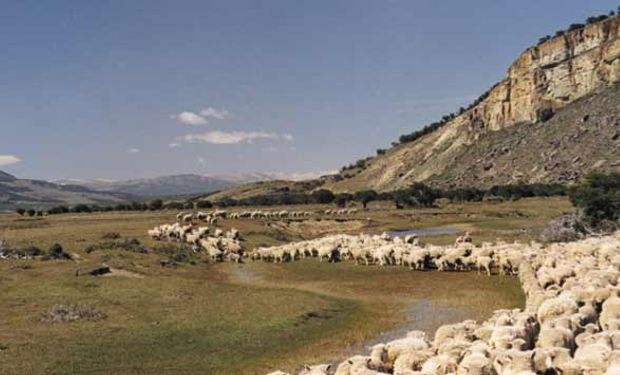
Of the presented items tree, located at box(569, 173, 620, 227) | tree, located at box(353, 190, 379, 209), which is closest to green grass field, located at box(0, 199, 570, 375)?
tree, located at box(569, 173, 620, 227)

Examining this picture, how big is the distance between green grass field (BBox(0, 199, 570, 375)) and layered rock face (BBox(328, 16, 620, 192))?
86.3 metres

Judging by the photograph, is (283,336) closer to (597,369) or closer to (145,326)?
(145,326)

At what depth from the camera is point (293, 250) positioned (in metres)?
43.5

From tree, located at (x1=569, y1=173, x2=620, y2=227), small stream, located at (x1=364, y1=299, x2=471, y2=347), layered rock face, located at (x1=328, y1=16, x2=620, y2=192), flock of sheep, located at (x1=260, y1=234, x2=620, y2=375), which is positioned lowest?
small stream, located at (x1=364, y1=299, x2=471, y2=347)

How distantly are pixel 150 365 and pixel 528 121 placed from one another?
12490 cm

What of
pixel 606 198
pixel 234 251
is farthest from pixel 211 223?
pixel 606 198

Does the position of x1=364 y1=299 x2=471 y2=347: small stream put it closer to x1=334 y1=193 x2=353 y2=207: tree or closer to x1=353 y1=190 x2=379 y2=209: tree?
x1=334 y1=193 x2=353 y2=207: tree

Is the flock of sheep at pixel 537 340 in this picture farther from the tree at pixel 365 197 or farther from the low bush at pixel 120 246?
the tree at pixel 365 197

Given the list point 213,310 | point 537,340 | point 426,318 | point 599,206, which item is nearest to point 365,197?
point 599,206

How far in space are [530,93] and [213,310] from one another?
123 m

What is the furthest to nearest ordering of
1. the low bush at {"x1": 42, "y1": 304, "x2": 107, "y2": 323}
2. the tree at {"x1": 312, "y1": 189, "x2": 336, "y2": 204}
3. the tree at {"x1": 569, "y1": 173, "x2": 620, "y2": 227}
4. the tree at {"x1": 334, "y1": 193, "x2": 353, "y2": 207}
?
the tree at {"x1": 312, "y1": 189, "x2": 336, "y2": 204}
the tree at {"x1": 334, "y1": 193, "x2": 353, "y2": 207}
the tree at {"x1": 569, "y1": 173, "x2": 620, "y2": 227}
the low bush at {"x1": 42, "y1": 304, "x2": 107, "y2": 323}

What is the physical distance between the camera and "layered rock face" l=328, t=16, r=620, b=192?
12081cm

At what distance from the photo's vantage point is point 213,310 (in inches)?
953

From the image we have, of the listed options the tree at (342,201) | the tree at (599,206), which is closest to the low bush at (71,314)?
A: the tree at (599,206)
